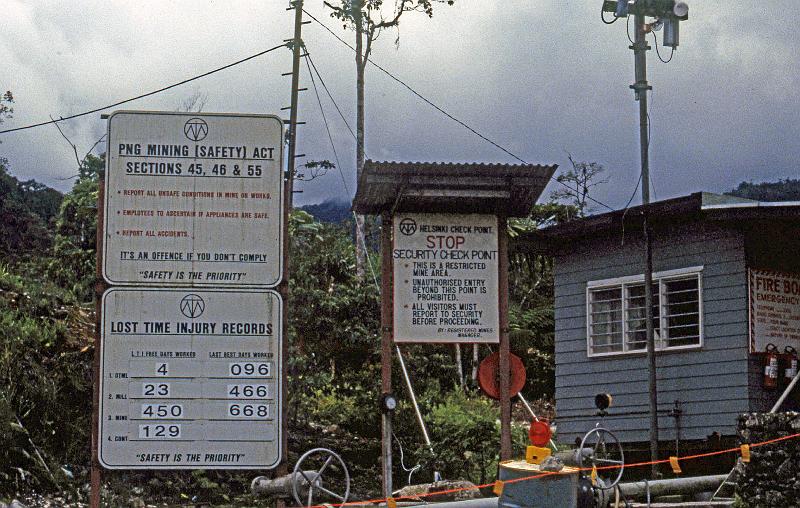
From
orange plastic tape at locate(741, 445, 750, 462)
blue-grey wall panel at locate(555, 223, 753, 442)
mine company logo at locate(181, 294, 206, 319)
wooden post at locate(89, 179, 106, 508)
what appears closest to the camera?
wooden post at locate(89, 179, 106, 508)

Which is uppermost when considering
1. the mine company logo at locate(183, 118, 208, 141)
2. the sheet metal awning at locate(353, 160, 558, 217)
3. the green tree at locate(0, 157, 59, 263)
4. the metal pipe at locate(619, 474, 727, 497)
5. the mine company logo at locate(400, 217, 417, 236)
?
the green tree at locate(0, 157, 59, 263)

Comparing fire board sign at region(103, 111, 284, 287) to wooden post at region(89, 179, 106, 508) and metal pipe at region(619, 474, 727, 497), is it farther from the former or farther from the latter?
metal pipe at region(619, 474, 727, 497)

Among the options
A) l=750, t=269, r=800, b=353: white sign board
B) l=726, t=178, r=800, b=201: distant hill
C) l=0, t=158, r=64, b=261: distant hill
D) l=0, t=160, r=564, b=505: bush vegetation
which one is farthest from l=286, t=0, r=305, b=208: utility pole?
l=726, t=178, r=800, b=201: distant hill

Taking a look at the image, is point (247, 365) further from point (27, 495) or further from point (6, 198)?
point (6, 198)

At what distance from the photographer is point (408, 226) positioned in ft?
42.8

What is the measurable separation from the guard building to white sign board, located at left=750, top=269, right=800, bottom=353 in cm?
2

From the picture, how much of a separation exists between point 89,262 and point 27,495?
27.5 ft

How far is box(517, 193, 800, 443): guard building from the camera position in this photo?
55.7 feet

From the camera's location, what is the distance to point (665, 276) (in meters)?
18.4

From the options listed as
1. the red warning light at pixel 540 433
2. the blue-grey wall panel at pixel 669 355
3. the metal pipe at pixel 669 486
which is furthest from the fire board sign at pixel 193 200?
the blue-grey wall panel at pixel 669 355

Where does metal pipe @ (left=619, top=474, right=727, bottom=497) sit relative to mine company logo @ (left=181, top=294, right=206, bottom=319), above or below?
below

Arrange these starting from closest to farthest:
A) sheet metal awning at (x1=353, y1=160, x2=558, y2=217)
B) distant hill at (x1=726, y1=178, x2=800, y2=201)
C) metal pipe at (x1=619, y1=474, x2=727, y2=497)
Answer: metal pipe at (x1=619, y1=474, x2=727, y2=497) → sheet metal awning at (x1=353, y1=160, x2=558, y2=217) → distant hill at (x1=726, y1=178, x2=800, y2=201)

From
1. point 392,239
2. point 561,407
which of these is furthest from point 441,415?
point 392,239

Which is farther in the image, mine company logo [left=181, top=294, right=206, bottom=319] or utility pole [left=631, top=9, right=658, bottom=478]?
utility pole [left=631, top=9, right=658, bottom=478]
